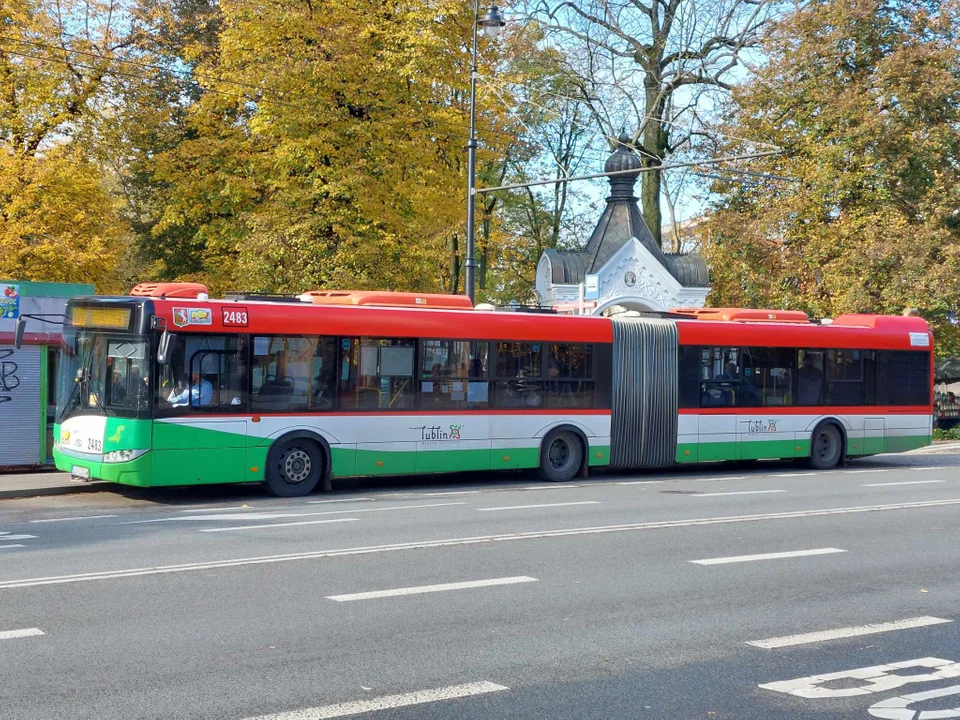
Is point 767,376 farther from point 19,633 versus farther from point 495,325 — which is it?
point 19,633

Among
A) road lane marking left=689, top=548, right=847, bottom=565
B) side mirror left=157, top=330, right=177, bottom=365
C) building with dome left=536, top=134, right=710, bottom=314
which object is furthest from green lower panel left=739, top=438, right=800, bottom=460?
building with dome left=536, top=134, right=710, bottom=314

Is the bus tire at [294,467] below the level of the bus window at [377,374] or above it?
below

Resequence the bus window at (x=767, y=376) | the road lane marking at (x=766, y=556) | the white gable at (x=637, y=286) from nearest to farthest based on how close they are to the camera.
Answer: the road lane marking at (x=766, y=556) < the bus window at (x=767, y=376) < the white gable at (x=637, y=286)

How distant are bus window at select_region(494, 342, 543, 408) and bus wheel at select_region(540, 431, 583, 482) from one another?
78cm

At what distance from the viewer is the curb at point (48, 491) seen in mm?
16812

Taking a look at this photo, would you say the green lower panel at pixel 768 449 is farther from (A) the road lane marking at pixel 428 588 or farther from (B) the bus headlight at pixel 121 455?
(A) the road lane marking at pixel 428 588

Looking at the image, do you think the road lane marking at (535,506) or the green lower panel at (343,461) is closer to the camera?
the road lane marking at (535,506)

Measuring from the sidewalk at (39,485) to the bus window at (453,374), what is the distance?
5220mm

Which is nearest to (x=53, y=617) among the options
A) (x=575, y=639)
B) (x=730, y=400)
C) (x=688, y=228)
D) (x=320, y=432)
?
(x=575, y=639)

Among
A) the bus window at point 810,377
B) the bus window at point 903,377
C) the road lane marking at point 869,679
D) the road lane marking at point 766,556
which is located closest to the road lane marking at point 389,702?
the road lane marking at point 869,679

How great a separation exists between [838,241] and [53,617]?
3065cm

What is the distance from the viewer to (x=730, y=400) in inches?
892

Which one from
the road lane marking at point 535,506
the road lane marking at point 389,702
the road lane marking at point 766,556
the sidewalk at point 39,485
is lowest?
the road lane marking at point 389,702

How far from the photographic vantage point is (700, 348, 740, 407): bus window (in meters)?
22.3
